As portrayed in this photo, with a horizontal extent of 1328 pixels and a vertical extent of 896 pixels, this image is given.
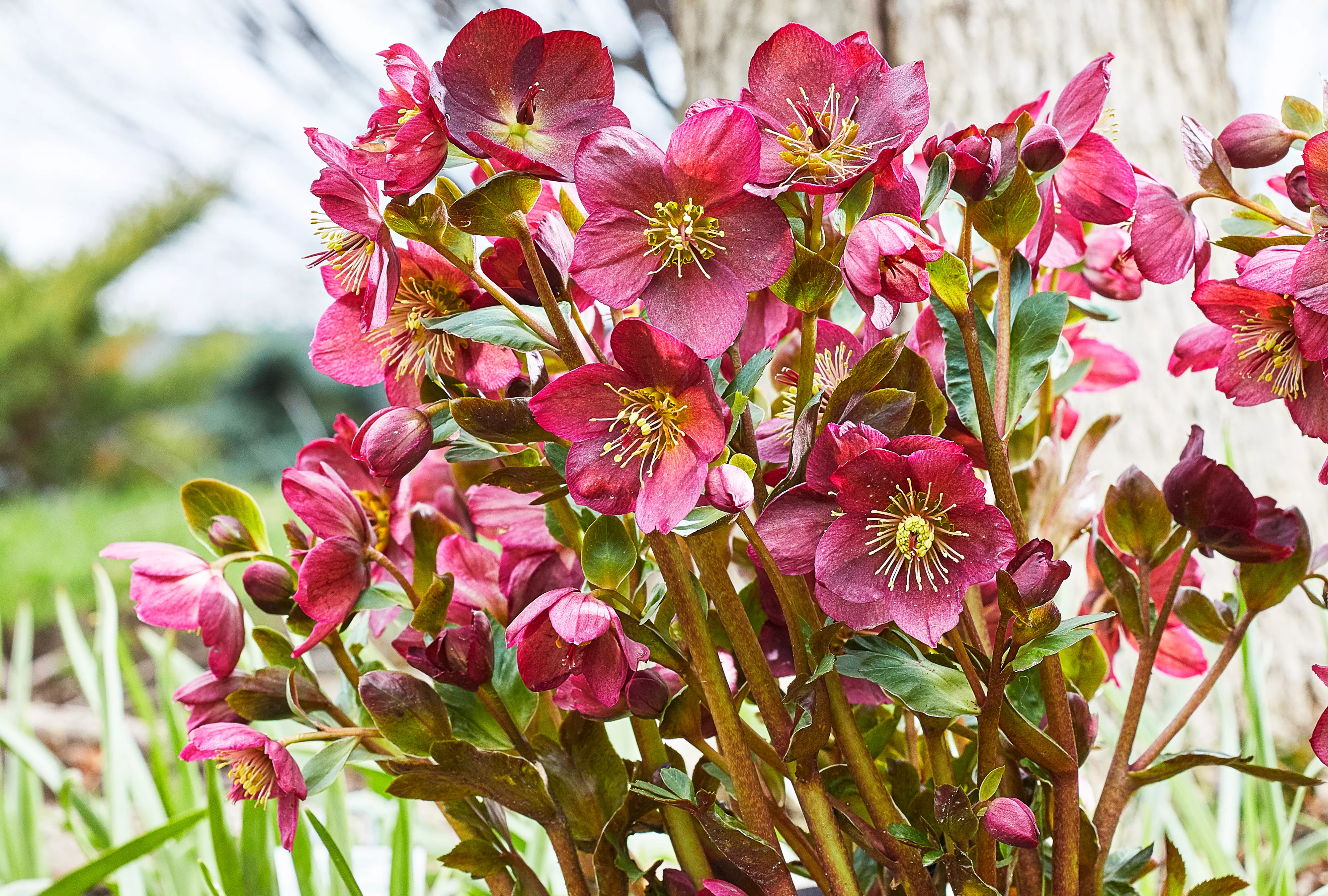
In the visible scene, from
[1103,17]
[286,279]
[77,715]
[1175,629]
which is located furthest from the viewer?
[286,279]

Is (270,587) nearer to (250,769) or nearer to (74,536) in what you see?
(250,769)

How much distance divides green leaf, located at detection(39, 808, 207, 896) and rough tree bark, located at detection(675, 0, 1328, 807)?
80 cm

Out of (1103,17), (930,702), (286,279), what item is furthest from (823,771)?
(286,279)

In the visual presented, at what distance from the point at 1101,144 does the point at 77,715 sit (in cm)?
218

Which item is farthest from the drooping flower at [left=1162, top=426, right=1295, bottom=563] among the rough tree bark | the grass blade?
the rough tree bark

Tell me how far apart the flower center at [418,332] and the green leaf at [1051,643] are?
0.19m

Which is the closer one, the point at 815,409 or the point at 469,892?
the point at 815,409

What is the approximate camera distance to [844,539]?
26cm

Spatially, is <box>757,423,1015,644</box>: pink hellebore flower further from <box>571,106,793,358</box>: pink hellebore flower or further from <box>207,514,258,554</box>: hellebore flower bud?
<box>207,514,258,554</box>: hellebore flower bud

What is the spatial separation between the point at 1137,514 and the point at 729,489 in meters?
0.18

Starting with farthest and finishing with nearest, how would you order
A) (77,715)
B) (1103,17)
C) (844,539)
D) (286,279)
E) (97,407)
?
(97,407)
(286,279)
(77,715)
(1103,17)
(844,539)

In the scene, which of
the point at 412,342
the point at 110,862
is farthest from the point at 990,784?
the point at 110,862

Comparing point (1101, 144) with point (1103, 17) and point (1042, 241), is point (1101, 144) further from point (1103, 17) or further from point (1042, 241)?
point (1103, 17)

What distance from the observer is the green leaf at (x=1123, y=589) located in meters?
0.33
